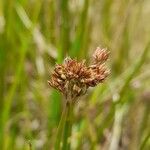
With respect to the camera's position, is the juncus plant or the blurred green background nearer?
the juncus plant

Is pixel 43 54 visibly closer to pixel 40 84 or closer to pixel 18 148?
pixel 40 84

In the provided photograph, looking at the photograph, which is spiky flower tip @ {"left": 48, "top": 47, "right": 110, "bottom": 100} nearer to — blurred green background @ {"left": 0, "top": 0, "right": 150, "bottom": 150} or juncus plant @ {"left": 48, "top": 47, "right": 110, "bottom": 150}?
juncus plant @ {"left": 48, "top": 47, "right": 110, "bottom": 150}

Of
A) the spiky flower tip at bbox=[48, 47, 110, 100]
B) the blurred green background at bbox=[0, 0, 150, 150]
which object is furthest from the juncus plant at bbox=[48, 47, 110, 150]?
the blurred green background at bbox=[0, 0, 150, 150]

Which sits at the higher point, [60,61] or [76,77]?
[60,61]

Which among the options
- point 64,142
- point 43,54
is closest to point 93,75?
point 64,142

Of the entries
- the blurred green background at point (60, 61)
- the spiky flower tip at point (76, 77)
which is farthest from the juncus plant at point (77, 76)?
the blurred green background at point (60, 61)

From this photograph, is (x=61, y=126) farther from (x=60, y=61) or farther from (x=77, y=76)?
(x=60, y=61)

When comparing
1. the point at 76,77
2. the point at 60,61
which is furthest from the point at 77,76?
the point at 60,61

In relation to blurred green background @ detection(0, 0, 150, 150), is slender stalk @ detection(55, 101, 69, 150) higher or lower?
lower
